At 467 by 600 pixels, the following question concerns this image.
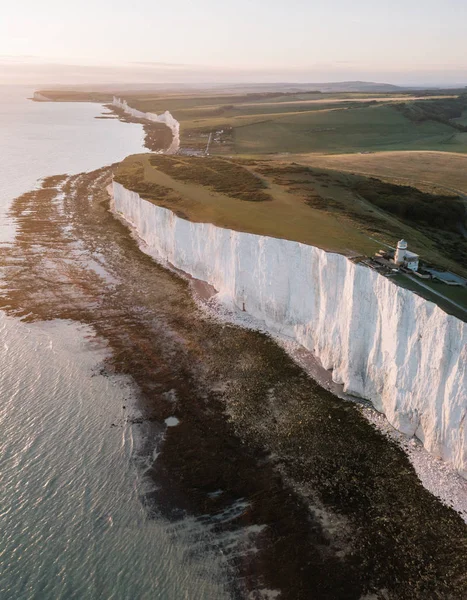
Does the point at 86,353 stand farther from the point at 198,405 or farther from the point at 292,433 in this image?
the point at 292,433

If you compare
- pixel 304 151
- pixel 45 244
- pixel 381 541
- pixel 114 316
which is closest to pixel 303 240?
pixel 114 316

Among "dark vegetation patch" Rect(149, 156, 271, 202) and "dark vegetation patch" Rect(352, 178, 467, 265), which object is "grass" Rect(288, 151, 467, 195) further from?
"dark vegetation patch" Rect(149, 156, 271, 202)

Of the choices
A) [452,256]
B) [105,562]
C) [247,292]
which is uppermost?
[452,256]

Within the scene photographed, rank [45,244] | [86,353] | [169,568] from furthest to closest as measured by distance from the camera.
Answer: [45,244], [86,353], [169,568]

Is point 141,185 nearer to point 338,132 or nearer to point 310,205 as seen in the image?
point 310,205

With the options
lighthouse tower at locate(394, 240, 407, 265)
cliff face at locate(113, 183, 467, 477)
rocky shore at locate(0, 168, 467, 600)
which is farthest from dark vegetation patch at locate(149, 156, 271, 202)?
lighthouse tower at locate(394, 240, 407, 265)

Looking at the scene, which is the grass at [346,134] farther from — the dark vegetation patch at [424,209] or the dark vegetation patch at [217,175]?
the dark vegetation patch at [424,209]

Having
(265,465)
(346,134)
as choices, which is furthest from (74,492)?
(346,134)

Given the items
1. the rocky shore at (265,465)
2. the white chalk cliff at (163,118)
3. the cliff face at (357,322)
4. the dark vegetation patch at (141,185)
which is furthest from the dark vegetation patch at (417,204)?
the white chalk cliff at (163,118)
